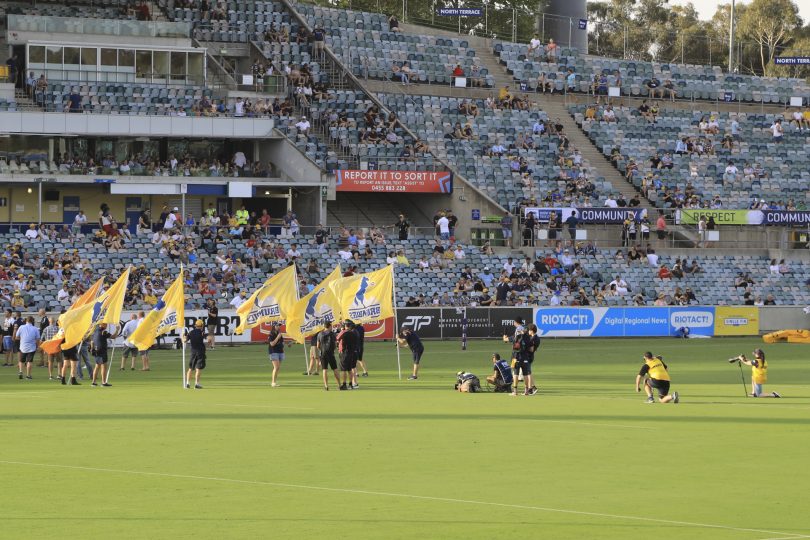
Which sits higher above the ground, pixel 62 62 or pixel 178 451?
pixel 62 62

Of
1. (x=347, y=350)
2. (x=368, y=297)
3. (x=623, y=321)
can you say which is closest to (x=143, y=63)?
(x=623, y=321)

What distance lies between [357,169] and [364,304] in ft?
87.9

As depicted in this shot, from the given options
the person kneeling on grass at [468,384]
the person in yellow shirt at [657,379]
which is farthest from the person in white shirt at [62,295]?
the person in yellow shirt at [657,379]

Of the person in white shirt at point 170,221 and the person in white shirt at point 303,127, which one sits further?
the person in white shirt at point 303,127

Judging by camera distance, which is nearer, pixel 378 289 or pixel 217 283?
pixel 378 289

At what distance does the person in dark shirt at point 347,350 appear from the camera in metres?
33.7

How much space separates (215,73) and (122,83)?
5.65 m

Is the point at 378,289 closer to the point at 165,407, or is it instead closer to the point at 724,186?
the point at 165,407

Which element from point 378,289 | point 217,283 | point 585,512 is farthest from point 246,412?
point 217,283

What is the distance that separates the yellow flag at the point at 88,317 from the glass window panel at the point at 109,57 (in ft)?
97.6

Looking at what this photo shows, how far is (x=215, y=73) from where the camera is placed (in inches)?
2655

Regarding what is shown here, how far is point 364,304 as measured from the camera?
39.0 meters

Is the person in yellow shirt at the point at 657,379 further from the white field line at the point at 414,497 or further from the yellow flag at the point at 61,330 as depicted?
the yellow flag at the point at 61,330

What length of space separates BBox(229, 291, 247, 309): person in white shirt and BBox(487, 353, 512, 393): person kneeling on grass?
64.9ft
